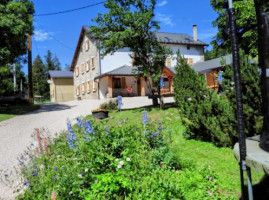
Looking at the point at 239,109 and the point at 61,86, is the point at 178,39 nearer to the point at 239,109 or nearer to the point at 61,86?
the point at 61,86

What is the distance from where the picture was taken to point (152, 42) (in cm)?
1321

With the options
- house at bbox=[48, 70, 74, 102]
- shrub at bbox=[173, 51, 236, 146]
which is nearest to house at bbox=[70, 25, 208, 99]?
house at bbox=[48, 70, 74, 102]

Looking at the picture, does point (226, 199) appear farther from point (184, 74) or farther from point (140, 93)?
point (140, 93)

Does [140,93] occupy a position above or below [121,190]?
above

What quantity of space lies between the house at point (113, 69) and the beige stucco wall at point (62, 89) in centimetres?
682

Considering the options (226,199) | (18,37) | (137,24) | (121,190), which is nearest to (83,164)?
(121,190)

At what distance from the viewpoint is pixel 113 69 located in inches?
1134

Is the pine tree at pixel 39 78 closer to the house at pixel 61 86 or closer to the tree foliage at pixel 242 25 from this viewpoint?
the house at pixel 61 86

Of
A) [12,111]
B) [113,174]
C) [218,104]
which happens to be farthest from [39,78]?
[113,174]

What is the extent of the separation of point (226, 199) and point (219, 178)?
1.93 ft

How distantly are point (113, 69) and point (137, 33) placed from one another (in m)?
16.7

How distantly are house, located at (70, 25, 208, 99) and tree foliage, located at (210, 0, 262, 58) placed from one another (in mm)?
4229

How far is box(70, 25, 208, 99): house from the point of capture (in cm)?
2739

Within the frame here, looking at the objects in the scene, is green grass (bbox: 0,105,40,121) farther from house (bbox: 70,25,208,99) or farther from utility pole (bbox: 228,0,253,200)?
utility pole (bbox: 228,0,253,200)
